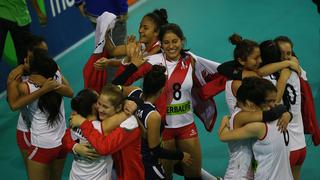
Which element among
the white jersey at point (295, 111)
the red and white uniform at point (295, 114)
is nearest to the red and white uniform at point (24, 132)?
the white jersey at point (295, 111)

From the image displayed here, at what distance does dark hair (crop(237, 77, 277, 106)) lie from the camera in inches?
157

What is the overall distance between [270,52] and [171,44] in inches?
32.2

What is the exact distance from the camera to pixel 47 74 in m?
4.87

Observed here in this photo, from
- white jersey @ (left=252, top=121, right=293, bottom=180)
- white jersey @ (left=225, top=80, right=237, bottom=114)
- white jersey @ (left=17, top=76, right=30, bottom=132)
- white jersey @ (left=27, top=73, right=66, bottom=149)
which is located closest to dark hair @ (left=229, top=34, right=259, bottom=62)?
white jersey @ (left=225, top=80, right=237, bottom=114)

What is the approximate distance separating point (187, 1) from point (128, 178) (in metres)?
7.16

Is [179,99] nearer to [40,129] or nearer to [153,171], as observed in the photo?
[153,171]

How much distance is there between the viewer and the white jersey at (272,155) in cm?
405

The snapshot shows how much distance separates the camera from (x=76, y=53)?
9.28 metres

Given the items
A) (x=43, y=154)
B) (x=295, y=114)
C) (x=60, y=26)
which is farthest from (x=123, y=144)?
(x=60, y=26)

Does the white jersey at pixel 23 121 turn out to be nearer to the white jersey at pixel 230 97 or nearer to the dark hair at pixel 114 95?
the dark hair at pixel 114 95

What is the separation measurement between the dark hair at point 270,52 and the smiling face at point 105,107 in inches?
49.5

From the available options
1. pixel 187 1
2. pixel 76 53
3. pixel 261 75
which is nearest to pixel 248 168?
pixel 261 75

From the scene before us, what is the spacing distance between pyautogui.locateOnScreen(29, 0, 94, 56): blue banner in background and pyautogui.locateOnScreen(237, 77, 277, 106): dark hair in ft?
17.2

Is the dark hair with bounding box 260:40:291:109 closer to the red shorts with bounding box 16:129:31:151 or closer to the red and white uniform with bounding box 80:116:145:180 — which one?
the red and white uniform with bounding box 80:116:145:180
